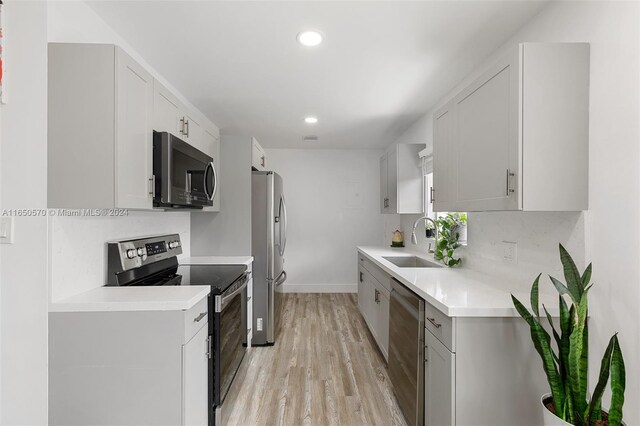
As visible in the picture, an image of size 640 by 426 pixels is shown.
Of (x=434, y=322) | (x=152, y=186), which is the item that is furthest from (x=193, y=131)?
(x=434, y=322)

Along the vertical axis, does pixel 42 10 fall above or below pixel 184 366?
above

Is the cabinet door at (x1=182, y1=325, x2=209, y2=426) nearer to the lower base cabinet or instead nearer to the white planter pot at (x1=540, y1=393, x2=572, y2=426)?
the lower base cabinet

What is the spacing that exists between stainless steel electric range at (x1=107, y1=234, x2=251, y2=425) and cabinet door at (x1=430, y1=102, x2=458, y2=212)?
5.04 feet

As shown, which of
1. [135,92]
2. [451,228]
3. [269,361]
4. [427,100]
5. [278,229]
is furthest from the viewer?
[278,229]

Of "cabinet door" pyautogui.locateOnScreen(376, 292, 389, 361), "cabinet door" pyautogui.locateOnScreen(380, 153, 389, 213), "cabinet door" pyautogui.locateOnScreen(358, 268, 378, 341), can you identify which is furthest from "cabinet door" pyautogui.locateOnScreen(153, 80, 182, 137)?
"cabinet door" pyautogui.locateOnScreen(380, 153, 389, 213)

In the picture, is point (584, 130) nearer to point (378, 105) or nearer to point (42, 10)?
point (378, 105)

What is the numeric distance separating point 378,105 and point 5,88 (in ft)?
9.09

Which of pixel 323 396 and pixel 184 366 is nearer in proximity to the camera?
pixel 184 366

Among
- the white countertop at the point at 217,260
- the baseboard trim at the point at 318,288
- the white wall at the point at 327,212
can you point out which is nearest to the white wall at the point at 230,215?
the white countertop at the point at 217,260

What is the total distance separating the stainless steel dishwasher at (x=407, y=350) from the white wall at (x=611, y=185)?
2.44 feet

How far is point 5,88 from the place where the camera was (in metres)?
1.54

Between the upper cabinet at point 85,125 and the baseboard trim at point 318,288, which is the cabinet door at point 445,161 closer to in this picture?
the upper cabinet at point 85,125

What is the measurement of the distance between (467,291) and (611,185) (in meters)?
0.82

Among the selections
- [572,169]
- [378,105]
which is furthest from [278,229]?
[572,169]
